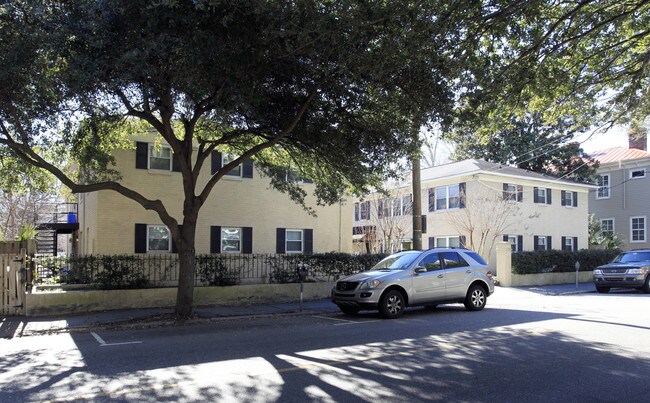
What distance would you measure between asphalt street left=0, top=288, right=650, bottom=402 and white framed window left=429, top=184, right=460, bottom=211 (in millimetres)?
16632

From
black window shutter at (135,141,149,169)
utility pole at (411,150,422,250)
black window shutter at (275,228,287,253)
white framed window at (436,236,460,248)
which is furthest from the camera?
white framed window at (436,236,460,248)

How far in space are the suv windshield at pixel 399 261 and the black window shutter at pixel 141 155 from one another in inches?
405

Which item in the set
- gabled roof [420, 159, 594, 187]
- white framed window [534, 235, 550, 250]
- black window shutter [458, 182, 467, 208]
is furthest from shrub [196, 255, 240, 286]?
white framed window [534, 235, 550, 250]

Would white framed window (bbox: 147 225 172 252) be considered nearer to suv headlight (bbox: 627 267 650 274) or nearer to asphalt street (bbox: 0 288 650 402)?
asphalt street (bbox: 0 288 650 402)

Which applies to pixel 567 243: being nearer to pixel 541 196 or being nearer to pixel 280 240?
pixel 541 196

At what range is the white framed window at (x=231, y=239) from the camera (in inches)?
807

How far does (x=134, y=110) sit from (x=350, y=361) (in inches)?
333

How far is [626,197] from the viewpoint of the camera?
37.4 meters

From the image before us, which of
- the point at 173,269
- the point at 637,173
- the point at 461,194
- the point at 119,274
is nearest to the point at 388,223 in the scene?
the point at 461,194

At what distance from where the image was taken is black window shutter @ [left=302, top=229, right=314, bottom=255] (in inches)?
872

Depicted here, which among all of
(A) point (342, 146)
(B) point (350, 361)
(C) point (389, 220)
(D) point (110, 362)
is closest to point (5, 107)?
(D) point (110, 362)

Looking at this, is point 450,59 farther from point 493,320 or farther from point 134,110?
point 134,110

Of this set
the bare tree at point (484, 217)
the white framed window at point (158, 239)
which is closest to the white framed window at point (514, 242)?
the bare tree at point (484, 217)

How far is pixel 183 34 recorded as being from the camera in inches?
366
